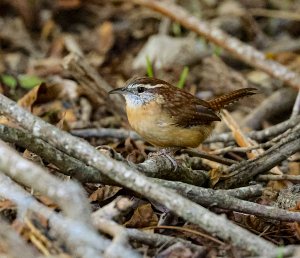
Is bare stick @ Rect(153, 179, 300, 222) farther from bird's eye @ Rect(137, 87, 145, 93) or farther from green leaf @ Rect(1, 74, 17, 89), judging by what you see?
green leaf @ Rect(1, 74, 17, 89)

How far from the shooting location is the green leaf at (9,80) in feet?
21.2

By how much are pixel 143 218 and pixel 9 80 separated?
3261 mm

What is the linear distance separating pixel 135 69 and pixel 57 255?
4399 mm

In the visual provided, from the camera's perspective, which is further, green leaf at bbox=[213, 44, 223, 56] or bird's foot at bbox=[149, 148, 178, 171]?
green leaf at bbox=[213, 44, 223, 56]

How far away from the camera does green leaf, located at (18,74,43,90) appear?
664 centimetres

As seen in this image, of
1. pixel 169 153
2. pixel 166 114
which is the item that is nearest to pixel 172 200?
pixel 169 153

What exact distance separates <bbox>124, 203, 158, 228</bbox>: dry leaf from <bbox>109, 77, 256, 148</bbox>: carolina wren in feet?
3.58

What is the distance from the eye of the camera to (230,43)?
6.79 metres

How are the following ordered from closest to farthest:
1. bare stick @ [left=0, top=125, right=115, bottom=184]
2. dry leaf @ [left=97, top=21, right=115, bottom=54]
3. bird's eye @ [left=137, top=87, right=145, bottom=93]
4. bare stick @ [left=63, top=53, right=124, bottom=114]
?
bare stick @ [left=0, top=125, right=115, bottom=184], bird's eye @ [left=137, top=87, right=145, bottom=93], bare stick @ [left=63, top=53, right=124, bottom=114], dry leaf @ [left=97, top=21, right=115, bottom=54]

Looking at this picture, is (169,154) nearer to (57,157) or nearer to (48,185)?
(57,157)

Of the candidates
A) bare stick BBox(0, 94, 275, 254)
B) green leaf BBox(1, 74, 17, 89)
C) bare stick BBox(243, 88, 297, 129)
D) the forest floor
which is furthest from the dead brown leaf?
green leaf BBox(1, 74, 17, 89)

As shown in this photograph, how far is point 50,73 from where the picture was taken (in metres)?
7.21

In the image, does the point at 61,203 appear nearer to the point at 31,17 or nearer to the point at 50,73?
the point at 50,73

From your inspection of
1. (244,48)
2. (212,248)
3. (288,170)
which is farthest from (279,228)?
(244,48)
